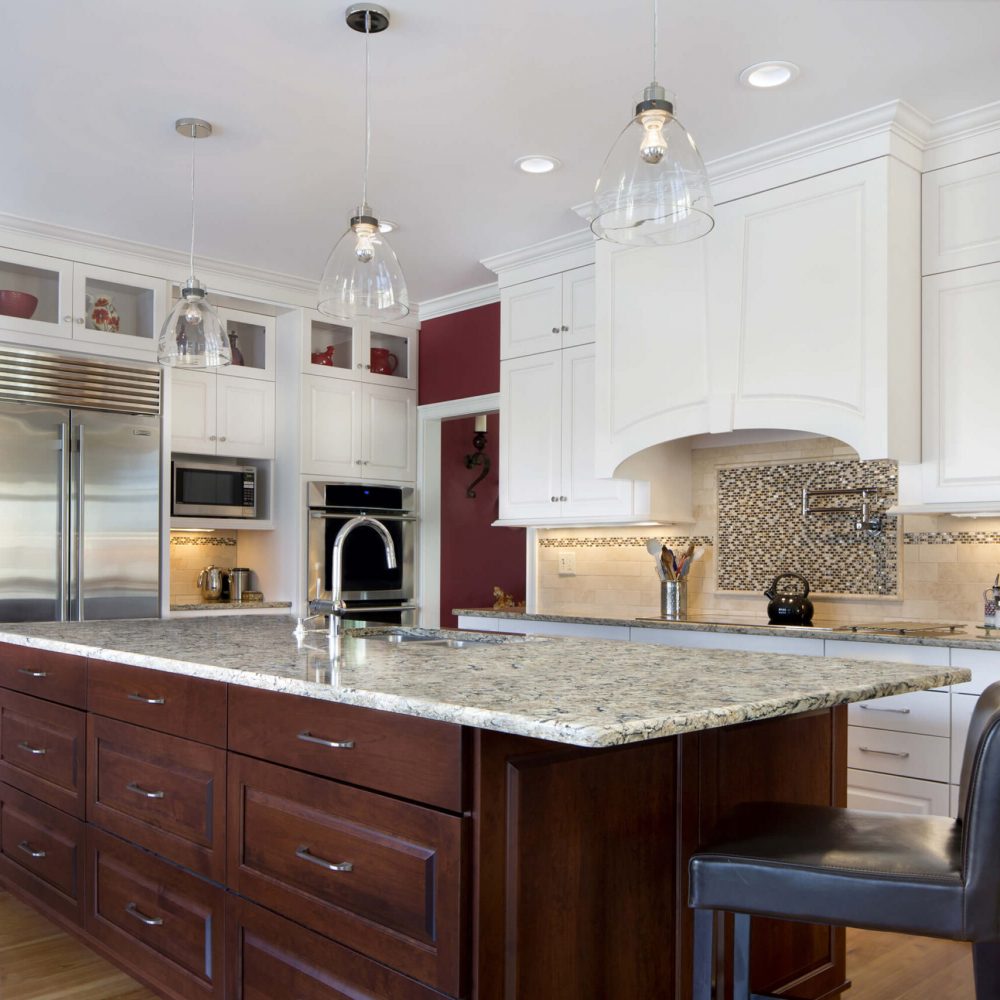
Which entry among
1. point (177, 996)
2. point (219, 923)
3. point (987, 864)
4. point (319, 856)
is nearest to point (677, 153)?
point (987, 864)

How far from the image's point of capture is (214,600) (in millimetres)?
5559

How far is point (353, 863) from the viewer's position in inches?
69.4

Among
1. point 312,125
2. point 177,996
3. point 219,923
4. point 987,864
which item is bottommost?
point 177,996

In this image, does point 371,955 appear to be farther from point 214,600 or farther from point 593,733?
point 214,600

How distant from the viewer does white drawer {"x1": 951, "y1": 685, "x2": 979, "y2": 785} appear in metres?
3.13

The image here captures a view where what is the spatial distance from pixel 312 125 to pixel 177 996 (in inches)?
110

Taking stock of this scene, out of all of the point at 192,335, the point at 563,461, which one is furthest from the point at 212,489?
the point at 192,335

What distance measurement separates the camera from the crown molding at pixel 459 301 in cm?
564

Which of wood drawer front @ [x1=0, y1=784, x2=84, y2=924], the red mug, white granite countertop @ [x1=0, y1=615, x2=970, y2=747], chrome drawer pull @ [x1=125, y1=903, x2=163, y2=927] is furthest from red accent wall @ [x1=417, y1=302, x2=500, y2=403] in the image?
chrome drawer pull @ [x1=125, y1=903, x2=163, y2=927]

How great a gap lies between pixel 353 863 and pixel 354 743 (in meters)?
0.21

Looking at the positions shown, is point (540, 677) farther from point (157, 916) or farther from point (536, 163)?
point (536, 163)

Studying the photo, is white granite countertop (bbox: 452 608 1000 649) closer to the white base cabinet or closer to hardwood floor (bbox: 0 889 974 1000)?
hardwood floor (bbox: 0 889 974 1000)

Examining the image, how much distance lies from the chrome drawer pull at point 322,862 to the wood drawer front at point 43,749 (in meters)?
1.11

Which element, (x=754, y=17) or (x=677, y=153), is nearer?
(x=677, y=153)
